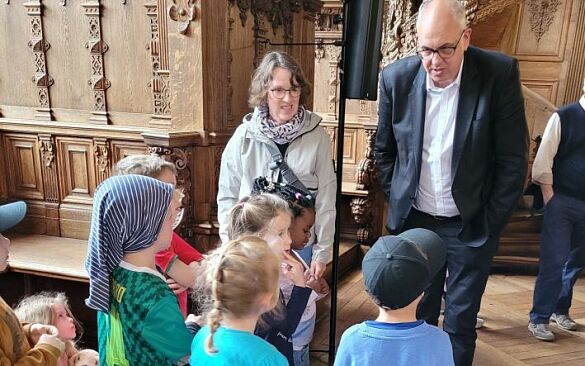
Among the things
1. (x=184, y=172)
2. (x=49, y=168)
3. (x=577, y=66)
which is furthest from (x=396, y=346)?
(x=577, y=66)

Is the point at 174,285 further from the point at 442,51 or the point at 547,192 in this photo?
the point at 547,192

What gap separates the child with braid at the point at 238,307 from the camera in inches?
45.1

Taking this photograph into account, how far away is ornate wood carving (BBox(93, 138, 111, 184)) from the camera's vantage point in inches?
118

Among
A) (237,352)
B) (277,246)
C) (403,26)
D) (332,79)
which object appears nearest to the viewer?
(237,352)

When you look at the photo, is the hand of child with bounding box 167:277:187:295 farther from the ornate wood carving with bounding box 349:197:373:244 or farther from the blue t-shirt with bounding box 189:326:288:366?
the ornate wood carving with bounding box 349:197:373:244

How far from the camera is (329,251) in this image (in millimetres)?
2039

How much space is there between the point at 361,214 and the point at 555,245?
1.50m

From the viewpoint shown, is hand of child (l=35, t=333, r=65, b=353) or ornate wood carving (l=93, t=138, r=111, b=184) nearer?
hand of child (l=35, t=333, r=65, b=353)

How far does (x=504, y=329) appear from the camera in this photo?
309 centimetres

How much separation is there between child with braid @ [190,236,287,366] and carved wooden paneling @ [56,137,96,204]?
219 centimetres

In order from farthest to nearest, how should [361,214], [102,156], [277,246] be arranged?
[361,214] < [102,156] < [277,246]

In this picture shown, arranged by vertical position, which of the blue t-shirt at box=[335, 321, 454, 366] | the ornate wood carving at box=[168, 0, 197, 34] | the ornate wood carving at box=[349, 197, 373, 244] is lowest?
the ornate wood carving at box=[349, 197, 373, 244]

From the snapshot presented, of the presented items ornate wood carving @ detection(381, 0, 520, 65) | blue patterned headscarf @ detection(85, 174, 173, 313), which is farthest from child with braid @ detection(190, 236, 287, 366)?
ornate wood carving @ detection(381, 0, 520, 65)

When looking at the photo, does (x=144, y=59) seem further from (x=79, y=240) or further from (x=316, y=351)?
(x=316, y=351)
